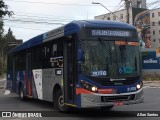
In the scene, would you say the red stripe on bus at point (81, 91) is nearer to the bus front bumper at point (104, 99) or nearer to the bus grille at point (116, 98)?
the bus front bumper at point (104, 99)

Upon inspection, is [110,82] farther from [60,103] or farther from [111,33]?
[60,103]

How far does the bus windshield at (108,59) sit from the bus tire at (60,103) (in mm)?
2083

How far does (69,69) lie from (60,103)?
5.21 feet

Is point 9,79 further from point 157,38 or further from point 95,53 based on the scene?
point 157,38

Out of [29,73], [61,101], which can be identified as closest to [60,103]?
[61,101]

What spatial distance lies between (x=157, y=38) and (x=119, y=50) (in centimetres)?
12441

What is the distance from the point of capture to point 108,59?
39.0 ft

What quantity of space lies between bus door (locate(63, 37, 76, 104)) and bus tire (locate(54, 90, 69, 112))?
0.49 meters

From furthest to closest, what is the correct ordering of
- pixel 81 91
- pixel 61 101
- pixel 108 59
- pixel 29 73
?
pixel 29 73 → pixel 61 101 → pixel 108 59 → pixel 81 91

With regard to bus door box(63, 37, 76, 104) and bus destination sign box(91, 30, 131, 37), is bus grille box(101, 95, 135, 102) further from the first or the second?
bus destination sign box(91, 30, 131, 37)

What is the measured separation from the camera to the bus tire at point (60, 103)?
13.4m

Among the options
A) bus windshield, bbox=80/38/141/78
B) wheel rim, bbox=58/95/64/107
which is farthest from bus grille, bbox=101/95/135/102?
wheel rim, bbox=58/95/64/107

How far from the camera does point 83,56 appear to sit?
38.8 ft

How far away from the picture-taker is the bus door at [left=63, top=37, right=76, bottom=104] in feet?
40.4
